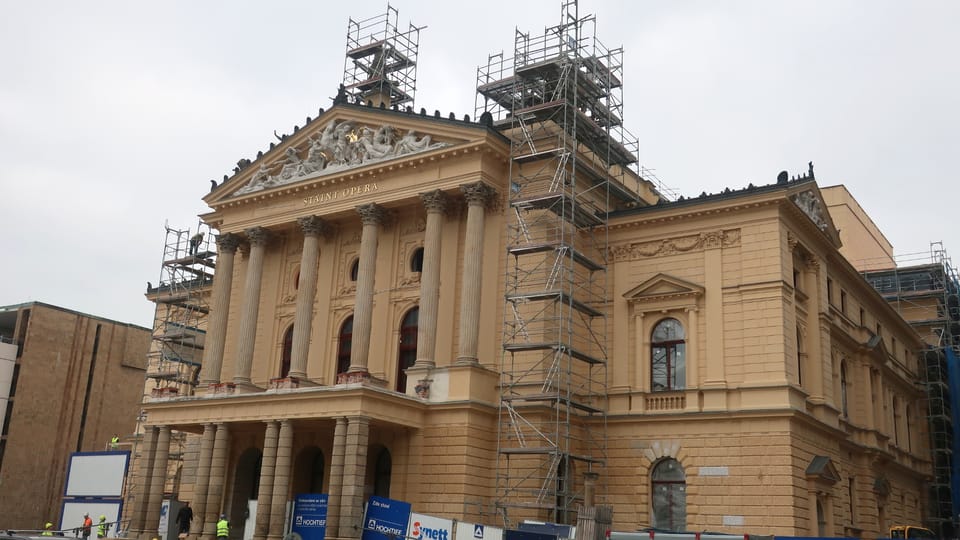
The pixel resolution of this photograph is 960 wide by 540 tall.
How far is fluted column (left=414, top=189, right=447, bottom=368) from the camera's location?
3534 centimetres

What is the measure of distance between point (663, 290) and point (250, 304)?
16.8m

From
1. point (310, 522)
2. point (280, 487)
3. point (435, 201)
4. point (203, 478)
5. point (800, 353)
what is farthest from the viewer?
point (435, 201)

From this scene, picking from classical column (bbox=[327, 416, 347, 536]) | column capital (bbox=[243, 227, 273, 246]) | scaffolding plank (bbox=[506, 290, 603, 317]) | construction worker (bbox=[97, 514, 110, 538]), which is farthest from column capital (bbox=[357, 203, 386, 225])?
construction worker (bbox=[97, 514, 110, 538])

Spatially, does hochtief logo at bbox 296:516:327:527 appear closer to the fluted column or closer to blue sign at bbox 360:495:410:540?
blue sign at bbox 360:495:410:540

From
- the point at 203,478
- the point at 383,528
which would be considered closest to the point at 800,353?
the point at 383,528

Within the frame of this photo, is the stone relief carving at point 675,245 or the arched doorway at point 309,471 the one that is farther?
the arched doorway at point 309,471

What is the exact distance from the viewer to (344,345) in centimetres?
3956

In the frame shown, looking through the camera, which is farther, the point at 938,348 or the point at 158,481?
the point at 938,348

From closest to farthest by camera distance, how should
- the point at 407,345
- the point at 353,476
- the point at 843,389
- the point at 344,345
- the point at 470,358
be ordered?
the point at 353,476 → the point at 470,358 → the point at 407,345 → the point at 344,345 → the point at 843,389

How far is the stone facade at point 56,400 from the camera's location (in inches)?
2383

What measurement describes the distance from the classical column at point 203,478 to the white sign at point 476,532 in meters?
13.9

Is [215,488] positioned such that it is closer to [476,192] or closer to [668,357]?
[476,192]

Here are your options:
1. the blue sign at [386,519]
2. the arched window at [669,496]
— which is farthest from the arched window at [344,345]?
the arched window at [669,496]

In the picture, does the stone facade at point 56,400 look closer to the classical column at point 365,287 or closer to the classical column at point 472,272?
the classical column at point 365,287
